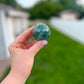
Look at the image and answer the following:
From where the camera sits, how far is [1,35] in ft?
21.7

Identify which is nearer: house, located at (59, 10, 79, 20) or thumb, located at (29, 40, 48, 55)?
thumb, located at (29, 40, 48, 55)

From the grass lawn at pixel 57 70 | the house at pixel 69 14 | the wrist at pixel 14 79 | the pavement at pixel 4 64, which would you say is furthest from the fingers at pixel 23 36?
the house at pixel 69 14

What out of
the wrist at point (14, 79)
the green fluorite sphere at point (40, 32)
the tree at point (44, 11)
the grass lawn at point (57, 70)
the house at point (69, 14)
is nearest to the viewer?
the wrist at point (14, 79)

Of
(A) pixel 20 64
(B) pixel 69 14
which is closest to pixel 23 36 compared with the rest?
(A) pixel 20 64

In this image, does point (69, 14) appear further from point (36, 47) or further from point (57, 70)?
point (36, 47)

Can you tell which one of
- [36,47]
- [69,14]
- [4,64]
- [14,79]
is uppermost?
[36,47]

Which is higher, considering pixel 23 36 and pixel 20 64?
pixel 23 36

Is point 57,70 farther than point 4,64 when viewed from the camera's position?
No

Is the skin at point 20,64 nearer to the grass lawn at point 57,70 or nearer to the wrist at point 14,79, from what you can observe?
the wrist at point 14,79

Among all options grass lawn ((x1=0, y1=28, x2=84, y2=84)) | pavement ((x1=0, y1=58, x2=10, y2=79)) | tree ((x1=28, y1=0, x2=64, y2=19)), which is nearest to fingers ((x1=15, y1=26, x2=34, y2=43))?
grass lawn ((x1=0, y1=28, x2=84, y2=84))

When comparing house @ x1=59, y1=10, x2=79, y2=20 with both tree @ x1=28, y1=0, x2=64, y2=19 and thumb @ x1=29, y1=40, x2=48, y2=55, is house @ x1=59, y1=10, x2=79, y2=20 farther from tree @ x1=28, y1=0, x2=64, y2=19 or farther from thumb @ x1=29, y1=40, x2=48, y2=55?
thumb @ x1=29, y1=40, x2=48, y2=55

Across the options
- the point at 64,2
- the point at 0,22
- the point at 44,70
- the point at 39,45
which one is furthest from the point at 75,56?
the point at 64,2

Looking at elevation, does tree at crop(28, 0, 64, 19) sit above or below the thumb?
below

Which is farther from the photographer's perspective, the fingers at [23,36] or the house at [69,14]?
the house at [69,14]
